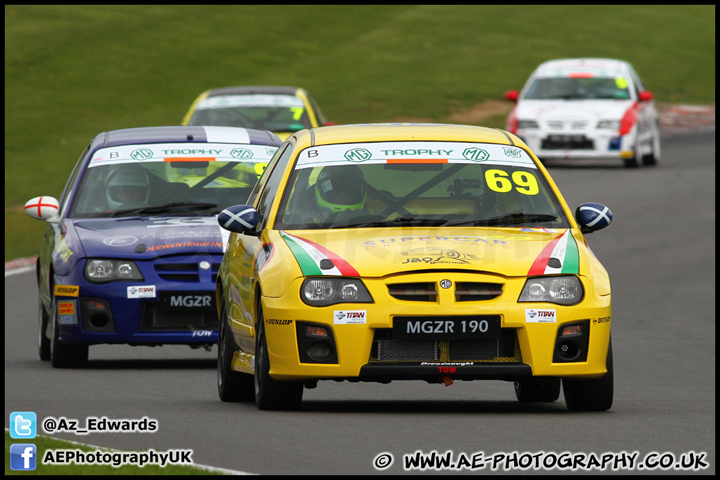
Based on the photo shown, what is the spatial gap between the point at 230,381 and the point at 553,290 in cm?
219

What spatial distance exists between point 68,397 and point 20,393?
1.30 ft

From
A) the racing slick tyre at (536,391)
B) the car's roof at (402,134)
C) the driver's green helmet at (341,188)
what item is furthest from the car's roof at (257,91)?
the racing slick tyre at (536,391)

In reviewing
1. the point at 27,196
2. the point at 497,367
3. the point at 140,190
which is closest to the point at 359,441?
the point at 497,367

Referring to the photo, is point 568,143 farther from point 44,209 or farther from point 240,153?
point 44,209

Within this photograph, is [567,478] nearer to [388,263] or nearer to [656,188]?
[388,263]

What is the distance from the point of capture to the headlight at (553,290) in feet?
28.8

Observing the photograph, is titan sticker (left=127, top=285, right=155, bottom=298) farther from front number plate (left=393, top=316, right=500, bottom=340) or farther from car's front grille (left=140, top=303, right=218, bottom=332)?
front number plate (left=393, top=316, right=500, bottom=340)

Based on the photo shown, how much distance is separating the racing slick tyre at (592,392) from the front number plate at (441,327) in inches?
28.3

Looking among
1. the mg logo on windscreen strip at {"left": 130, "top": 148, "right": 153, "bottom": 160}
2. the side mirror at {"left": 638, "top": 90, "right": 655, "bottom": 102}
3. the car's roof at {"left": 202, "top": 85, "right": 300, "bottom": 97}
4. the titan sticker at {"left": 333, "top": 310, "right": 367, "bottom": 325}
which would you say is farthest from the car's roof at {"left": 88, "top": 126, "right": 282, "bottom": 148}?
the side mirror at {"left": 638, "top": 90, "right": 655, "bottom": 102}

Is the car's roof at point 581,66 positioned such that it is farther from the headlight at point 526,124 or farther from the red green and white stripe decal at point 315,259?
the red green and white stripe decal at point 315,259

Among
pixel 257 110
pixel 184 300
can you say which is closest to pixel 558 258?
pixel 184 300

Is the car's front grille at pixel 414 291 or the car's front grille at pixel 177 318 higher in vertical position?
the car's front grille at pixel 414 291

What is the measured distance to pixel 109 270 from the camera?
12102mm

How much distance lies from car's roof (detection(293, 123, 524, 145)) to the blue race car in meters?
2.12
